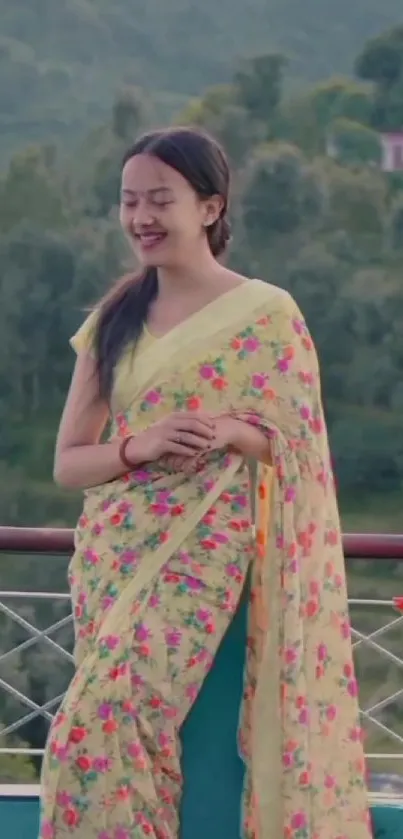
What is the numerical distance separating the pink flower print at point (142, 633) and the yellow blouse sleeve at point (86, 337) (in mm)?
351

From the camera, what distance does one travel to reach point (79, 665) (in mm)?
1500

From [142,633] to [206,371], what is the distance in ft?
1.04

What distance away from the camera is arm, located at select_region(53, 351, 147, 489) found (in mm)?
1540

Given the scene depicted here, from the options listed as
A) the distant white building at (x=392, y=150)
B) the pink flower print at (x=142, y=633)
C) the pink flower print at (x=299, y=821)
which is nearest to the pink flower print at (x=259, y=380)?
the pink flower print at (x=142, y=633)

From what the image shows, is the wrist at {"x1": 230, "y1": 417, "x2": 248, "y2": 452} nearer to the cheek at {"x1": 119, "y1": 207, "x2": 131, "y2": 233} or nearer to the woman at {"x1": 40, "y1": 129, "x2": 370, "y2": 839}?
the woman at {"x1": 40, "y1": 129, "x2": 370, "y2": 839}

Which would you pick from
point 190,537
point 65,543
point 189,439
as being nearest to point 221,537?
point 190,537

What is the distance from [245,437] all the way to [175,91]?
15.4 meters

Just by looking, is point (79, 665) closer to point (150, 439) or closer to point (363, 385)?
point (150, 439)

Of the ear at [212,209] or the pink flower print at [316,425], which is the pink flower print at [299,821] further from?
the ear at [212,209]

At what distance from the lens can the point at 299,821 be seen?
5.12ft

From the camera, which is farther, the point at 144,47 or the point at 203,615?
the point at 144,47

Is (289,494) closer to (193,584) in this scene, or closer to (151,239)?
(193,584)

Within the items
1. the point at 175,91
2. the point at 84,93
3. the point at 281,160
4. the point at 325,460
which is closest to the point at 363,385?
the point at 281,160

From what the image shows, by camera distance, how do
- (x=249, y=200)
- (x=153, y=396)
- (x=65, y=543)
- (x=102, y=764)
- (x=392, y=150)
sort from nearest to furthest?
(x=102, y=764), (x=153, y=396), (x=65, y=543), (x=249, y=200), (x=392, y=150)
